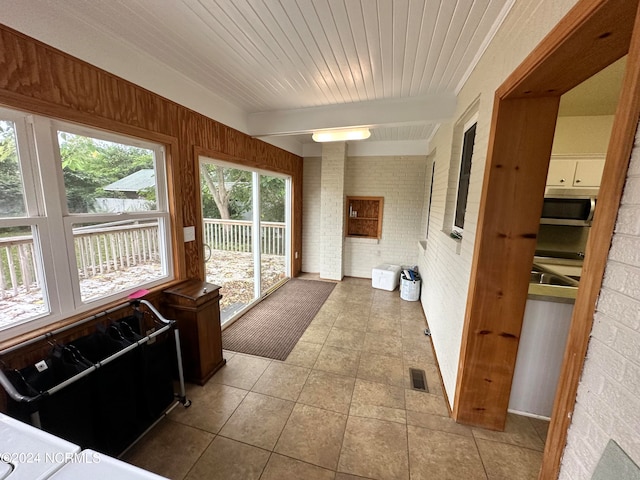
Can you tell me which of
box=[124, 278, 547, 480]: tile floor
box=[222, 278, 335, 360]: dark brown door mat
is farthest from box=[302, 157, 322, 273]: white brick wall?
box=[124, 278, 547, 480]: tile floor

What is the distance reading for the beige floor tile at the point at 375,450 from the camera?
145cm

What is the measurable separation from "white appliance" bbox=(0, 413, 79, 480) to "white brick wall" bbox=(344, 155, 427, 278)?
4399mm

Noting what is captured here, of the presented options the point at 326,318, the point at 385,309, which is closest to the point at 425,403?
the point at 326,318

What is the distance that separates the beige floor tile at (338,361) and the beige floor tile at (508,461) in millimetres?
1012

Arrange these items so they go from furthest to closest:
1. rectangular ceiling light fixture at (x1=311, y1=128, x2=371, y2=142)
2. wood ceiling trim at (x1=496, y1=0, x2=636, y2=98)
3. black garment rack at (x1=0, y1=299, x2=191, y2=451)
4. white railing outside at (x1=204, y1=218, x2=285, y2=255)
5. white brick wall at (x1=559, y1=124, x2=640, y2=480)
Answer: white railing outside at (x1=204, y1=218, x2=285, y2=255) → rectangular ceiling light fixture at (x1=311, y1=128, x2=371, y2=142) → black garment rack at (x1=0, y1=299, x2=191, y2=451) → wood ceiling trim at (x1=496, y1=0, x2=636, y2=98) → white brick wall at (x1=559, y1=124, x2=640, y2=480)

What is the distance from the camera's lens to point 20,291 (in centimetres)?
138

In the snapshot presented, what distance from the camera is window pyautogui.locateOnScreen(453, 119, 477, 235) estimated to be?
7.15 feet

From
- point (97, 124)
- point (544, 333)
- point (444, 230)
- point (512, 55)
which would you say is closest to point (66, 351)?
point (97, 124)

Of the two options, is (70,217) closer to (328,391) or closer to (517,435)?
(328,391)

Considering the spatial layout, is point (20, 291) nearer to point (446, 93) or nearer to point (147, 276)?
point (147, 276)

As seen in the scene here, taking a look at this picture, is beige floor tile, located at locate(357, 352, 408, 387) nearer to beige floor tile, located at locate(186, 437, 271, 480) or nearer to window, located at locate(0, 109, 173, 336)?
beige floor tile, located at locate(186, 437, 271, 480)

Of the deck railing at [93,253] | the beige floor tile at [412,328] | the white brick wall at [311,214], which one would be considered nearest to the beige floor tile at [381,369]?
the beige floor tile at [412,328]

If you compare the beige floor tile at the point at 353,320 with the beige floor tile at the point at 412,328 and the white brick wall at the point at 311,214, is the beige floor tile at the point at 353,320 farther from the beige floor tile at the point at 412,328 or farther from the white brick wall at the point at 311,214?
the white brick wall at the point at 311,214

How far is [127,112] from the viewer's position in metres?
1.73
